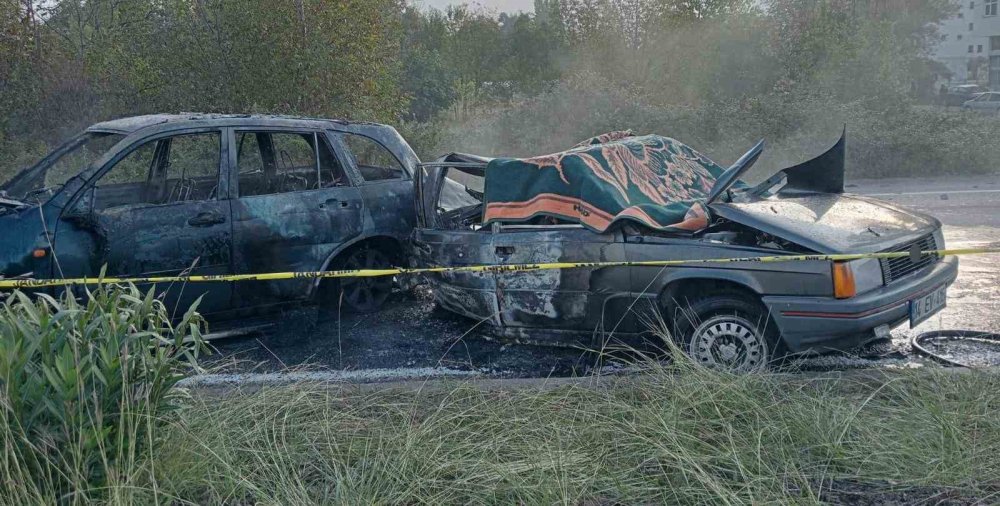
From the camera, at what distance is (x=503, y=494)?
3.46 metres

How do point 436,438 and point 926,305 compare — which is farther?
point 926,305

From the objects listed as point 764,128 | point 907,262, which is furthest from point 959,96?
point 907,262

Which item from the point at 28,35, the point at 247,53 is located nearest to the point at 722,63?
the point at 247,53

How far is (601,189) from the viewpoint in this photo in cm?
547

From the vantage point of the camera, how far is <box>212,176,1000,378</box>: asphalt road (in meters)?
5.68

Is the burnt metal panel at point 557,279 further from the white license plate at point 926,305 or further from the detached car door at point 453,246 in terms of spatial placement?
the white license plate at point 926,305

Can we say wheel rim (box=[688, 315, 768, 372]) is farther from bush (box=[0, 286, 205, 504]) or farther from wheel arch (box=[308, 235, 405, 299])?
bush (box=[0, 286, 205, 504])

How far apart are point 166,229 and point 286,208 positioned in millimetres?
873

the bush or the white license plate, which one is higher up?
the bush

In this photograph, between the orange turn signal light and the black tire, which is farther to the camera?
the black tire

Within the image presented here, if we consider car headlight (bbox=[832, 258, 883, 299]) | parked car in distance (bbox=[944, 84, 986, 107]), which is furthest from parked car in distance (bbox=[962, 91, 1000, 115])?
car headlight (bbox=[832, 258, 883, 299])

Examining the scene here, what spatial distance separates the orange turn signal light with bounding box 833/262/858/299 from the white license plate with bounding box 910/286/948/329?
1.71 ft

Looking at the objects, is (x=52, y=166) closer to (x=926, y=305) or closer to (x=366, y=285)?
(x=366, y=285)

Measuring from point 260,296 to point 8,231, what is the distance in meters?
1.69
